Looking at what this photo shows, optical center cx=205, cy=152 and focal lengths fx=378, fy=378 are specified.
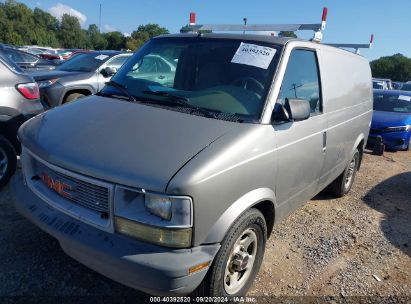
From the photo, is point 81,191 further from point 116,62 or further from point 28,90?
point 116,62

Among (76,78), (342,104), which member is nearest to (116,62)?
(76,78)

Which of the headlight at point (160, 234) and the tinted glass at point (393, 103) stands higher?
the headlight at point (160, 234)

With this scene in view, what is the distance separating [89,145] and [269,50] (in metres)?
1.77

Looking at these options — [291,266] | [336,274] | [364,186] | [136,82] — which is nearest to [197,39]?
[136,82]

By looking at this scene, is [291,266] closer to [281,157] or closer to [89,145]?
[281,157]

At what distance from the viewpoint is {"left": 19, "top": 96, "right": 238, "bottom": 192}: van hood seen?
2350mm

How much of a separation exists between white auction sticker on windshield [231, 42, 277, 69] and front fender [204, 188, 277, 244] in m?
1.12

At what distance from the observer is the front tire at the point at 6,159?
451 cm

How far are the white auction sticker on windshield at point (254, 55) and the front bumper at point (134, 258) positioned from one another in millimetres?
1643

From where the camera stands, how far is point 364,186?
20.7ft

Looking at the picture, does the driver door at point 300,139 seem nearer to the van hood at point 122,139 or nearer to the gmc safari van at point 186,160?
the gmc safari van at point 186,160

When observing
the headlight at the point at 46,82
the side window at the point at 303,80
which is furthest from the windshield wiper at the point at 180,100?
the headlight at the point at 46,82

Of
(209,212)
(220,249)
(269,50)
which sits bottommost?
(220,249)

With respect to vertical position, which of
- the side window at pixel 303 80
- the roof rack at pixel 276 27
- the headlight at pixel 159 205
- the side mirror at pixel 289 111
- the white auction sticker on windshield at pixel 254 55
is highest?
the roof rack at pixel 276 27
